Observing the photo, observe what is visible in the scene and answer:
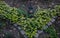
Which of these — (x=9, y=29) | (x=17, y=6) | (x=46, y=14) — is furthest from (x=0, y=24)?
(x=46, y=14)

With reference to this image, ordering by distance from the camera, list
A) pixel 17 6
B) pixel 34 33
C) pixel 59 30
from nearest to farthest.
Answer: pixel 34 33
pixel 59 30
pixel 17 6

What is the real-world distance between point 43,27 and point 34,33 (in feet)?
1.09

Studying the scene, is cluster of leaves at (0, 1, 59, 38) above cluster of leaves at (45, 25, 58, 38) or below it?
above

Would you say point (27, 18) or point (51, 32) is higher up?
point (27, 18)

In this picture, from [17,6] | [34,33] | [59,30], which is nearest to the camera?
[34,33]

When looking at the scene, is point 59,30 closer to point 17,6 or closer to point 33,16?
point 33,16

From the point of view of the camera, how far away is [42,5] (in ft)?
19.1

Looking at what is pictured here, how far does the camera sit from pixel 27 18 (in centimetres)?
527

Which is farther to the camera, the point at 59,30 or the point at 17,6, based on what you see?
the point at 17,6

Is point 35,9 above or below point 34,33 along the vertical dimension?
above

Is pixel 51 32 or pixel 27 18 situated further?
pixel 27 18

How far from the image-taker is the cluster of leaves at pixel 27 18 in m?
5.02

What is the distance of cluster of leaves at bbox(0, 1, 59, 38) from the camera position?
5.02 metres

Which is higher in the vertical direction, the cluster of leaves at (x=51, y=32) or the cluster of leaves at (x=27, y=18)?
the cluster of leaves at (x=27, y=18)
